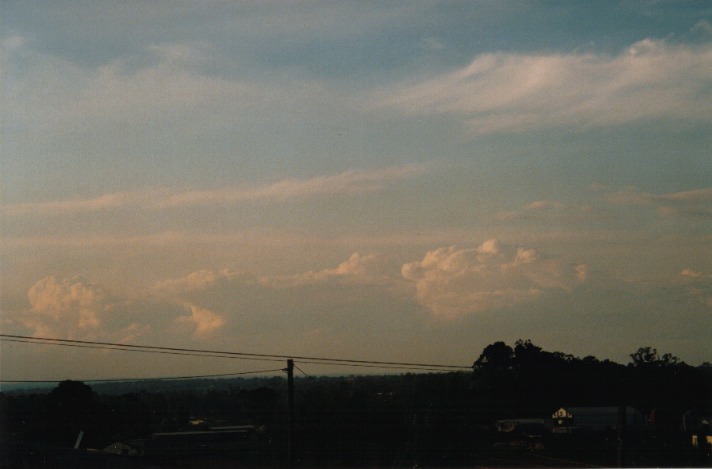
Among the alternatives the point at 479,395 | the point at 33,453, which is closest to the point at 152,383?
the point at 33,453

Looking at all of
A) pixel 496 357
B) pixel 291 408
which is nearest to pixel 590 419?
pixel 496 357

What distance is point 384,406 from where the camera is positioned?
2936 cm

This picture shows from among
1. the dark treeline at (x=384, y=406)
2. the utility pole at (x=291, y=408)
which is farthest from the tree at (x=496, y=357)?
the utility pole at (x=291, y=408)

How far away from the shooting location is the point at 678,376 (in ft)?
98.6

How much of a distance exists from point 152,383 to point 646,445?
15.1m

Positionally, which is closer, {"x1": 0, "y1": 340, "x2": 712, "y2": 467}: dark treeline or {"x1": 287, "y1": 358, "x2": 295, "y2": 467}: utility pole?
{"x1": 287, "y1": 358, "x2": 295, "y2": 467}: utility pole

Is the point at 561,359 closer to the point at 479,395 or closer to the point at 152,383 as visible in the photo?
the point at 479,395

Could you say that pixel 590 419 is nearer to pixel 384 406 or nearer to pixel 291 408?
pixel 384 406

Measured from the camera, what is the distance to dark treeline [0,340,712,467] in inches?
1016

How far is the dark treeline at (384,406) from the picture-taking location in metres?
25.8

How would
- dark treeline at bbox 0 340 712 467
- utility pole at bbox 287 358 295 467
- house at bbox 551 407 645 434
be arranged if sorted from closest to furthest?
1. utility pole at bbox 287 358 295 467
2. dark treeline at bbox 0 340 712 467
3. house at bbox 551 407 645 434

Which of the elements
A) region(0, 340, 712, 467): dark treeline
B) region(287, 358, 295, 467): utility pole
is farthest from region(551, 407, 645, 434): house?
region(287, 358, 295, 467): utility pole

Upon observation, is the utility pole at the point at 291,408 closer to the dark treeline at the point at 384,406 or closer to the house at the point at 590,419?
the dark treeline at the point at 384,406

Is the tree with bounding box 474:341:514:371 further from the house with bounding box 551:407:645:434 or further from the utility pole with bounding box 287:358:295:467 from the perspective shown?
the utility pole with bounding box 287:358:295:467
